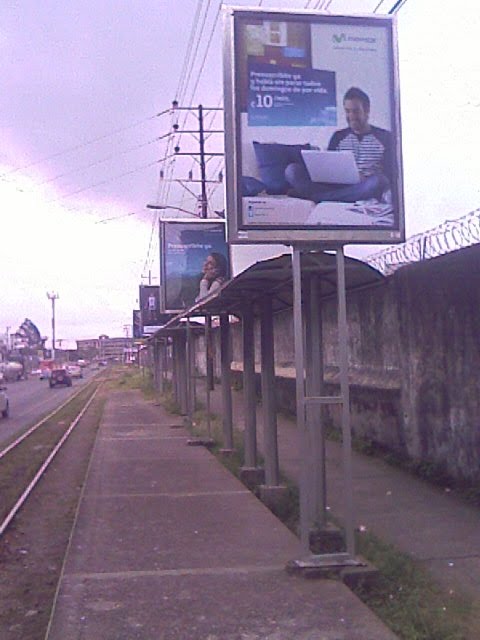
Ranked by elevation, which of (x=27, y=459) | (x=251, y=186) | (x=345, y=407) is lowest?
(x=27, y=459)

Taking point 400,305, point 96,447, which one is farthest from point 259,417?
point 400,305

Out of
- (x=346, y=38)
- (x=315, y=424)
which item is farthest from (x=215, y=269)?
(x=346, y=38)

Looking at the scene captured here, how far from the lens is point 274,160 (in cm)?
822

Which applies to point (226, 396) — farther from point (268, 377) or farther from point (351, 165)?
point (351, 165)

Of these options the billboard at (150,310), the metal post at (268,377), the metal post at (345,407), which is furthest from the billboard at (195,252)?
the metal post at (345,407)

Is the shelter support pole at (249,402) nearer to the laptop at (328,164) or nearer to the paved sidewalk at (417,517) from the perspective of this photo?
the paved sidewalk at (417,517)

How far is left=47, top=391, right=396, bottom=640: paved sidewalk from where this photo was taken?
6.39 m

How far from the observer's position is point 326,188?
8242 millimetres

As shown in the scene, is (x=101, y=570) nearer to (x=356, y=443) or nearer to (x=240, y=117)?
(x=240, y=117)

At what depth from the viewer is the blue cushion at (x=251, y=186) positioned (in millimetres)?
8180

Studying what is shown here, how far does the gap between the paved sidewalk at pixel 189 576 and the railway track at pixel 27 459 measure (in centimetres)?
117

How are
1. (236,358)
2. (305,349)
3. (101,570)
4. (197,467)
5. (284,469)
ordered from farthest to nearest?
(236,358) → (197,467) → (284,469) → (305,349) → (101,570)

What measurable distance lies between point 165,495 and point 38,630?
211 inches

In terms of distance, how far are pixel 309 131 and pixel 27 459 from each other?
1344 centimetres
